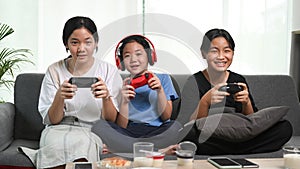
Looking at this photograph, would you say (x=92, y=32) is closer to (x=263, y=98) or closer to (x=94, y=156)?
(x=94, y=156)

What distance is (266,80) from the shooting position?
276cm

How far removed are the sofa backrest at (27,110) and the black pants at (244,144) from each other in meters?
0.97

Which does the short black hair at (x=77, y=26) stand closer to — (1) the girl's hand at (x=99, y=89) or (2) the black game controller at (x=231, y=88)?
(1) the girl's hand at (x=99, y=89)

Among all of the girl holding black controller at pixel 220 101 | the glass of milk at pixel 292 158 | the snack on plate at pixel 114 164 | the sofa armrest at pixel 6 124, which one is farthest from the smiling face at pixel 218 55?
the sofa armrest at pixel 6 124

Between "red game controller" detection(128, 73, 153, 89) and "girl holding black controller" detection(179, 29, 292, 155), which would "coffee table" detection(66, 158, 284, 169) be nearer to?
"girl holding black controller" detection(179, 29, 292, 155)

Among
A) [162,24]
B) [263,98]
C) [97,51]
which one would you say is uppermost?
[162,24]

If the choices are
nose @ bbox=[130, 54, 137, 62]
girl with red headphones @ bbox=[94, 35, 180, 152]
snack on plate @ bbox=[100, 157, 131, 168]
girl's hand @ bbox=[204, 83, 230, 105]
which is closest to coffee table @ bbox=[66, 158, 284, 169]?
snack on plate @ bbox=[100, 157, 131, 168]

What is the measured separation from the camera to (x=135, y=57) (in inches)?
90.1

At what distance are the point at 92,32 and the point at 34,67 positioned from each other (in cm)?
145

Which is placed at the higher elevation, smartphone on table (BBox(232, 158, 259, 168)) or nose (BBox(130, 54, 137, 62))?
Result: nose (BBox(130, 54, 137, 62))

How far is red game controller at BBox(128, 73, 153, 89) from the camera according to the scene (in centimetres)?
229

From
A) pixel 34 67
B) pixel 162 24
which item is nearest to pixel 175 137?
pixel 162 24

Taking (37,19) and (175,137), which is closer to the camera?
(175,137)

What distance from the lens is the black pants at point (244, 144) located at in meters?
2.17
